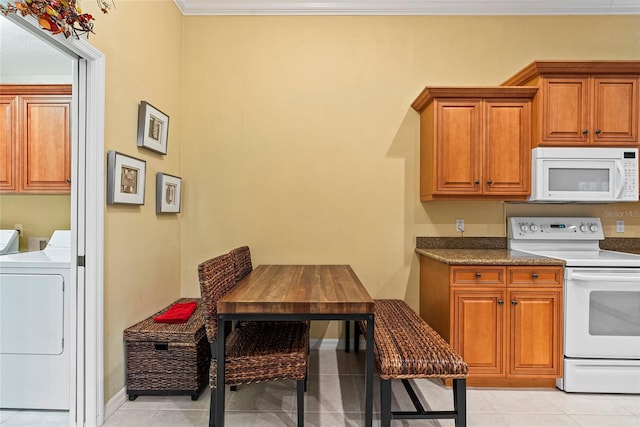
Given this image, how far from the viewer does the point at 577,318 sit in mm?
2438

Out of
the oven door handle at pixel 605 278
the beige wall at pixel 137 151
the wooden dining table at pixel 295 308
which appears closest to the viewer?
the wooden dining table at pixel 295 308

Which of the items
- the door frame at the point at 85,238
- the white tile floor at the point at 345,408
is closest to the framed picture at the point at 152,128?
the door frame at the point at 85,238

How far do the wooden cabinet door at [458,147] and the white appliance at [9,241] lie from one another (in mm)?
3022

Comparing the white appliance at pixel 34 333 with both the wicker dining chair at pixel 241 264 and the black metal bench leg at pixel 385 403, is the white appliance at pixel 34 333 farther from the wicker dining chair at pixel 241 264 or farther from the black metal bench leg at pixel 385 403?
the black metal bench leg at pixel 385 403

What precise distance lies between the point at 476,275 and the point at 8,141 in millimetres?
3277

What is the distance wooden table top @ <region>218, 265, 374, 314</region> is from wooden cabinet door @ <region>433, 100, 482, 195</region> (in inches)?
46.0

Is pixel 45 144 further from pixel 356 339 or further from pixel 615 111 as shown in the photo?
pixel 615 111

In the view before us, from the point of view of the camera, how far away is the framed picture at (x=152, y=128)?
2494 millimetres

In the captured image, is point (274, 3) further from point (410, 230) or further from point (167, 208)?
point (410, 230)

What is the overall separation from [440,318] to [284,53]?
2654mm

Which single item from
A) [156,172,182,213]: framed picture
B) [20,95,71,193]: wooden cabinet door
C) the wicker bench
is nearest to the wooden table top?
the wicker bench

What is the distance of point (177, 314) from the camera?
2.52 metres

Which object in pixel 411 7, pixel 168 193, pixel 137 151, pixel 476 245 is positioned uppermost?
pixel 411 7

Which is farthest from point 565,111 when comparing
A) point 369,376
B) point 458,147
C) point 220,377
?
point 220,377
